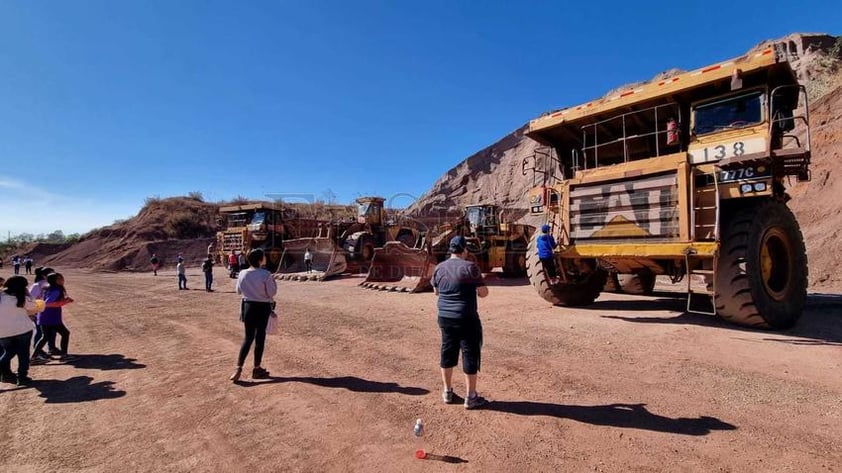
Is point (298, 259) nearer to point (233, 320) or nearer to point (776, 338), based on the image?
point (233, 320)

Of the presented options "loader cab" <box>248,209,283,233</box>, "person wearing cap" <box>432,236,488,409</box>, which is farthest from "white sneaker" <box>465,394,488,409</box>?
"loader cab" <box>248,209,283,233</box>

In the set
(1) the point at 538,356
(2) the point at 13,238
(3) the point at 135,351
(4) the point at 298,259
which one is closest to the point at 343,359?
(1) the point at 538,356

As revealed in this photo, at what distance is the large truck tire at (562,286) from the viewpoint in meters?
8.00

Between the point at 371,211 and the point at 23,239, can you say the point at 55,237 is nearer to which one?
the point at 23,239

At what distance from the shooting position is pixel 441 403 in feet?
11.6

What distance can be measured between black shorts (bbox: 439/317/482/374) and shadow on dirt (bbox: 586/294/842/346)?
4394mm

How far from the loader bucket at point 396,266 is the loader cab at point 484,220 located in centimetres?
319

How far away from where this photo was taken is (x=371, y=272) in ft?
43.5

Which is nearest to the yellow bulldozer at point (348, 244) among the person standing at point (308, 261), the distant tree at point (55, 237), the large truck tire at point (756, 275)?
the person standing at point (308, 261)

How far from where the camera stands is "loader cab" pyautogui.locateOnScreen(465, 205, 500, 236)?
15500 millimetres

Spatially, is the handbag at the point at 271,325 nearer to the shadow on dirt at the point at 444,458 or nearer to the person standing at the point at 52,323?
the shadow on dirt at the point at 444,458

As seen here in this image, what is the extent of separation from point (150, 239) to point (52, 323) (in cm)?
3463

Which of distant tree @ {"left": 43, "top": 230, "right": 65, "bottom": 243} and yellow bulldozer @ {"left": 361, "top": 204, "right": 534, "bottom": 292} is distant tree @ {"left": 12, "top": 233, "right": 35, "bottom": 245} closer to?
distant tree @ {"left": 43, "top": 230, "right": 65, "bottom": 243}

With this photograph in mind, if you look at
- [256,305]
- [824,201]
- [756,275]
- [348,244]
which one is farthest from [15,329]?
[824,201]
